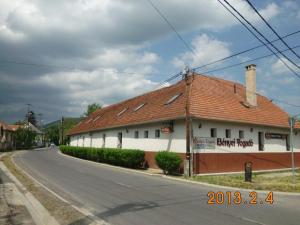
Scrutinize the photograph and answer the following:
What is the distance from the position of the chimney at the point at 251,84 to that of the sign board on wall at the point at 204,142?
7.51m

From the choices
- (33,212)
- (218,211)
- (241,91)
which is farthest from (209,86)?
(33,212)

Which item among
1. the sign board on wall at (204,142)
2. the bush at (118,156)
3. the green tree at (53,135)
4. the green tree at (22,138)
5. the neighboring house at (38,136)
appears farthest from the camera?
the green tree at (53,135)

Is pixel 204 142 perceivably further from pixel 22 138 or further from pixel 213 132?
pixel 22 138

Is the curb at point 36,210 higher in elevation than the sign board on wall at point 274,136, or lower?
lower

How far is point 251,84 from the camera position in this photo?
2927 centimetres

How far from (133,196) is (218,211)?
11.8 ft

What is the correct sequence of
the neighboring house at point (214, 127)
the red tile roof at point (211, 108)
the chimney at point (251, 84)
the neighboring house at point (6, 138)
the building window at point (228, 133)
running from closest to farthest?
the neighboring house at point (214, 127) → the red tile roof at point (211, 108) → the building window at point (228, 133) → the chimney at point (251, 84) → the neighboring house at point (6, 138)

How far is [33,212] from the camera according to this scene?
10.1 metres

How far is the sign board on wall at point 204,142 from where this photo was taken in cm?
2270

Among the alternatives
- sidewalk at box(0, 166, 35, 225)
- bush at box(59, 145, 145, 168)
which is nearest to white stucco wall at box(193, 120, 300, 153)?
bush at box(59, 145, 145, 168)

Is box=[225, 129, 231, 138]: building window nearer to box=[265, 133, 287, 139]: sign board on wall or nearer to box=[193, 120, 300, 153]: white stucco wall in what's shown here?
box=[193, 120, 300, 153]: white stucco wall

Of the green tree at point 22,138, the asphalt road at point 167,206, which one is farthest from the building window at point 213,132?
the green tree at point 22,138

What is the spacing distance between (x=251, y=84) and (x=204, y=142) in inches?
342

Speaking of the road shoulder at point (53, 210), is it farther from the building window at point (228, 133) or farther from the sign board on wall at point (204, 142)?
the building window at point (228, 133)
